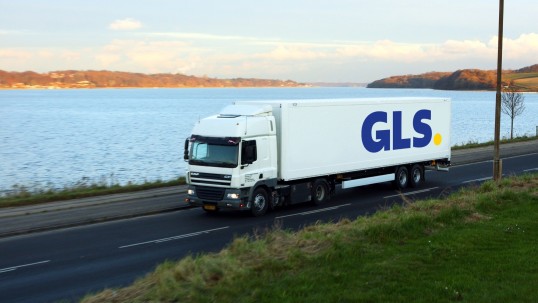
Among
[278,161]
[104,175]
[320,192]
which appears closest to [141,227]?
[278,161]

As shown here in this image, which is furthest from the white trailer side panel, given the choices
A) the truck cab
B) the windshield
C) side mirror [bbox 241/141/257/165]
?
the windshield

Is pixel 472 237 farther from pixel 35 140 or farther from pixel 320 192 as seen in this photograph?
pixel 35 140

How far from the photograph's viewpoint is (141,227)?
21.4 m

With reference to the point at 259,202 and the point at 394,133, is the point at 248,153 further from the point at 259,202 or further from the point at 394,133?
the point at 394,133

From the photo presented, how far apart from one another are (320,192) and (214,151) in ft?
14.6

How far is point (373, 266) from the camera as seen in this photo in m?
11.7

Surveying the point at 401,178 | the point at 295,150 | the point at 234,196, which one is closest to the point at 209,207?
the point at 234,196

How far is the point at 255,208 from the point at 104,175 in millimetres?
23727

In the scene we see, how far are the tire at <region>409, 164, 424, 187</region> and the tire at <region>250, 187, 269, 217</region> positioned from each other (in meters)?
8.19

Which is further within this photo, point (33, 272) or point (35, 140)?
point (35, 140)

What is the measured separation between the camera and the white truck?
22.9 m

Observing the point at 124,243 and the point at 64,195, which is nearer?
the point at 124,243

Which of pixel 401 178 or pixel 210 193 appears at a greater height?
pixel 210 193

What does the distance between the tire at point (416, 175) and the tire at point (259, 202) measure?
8.19 m
